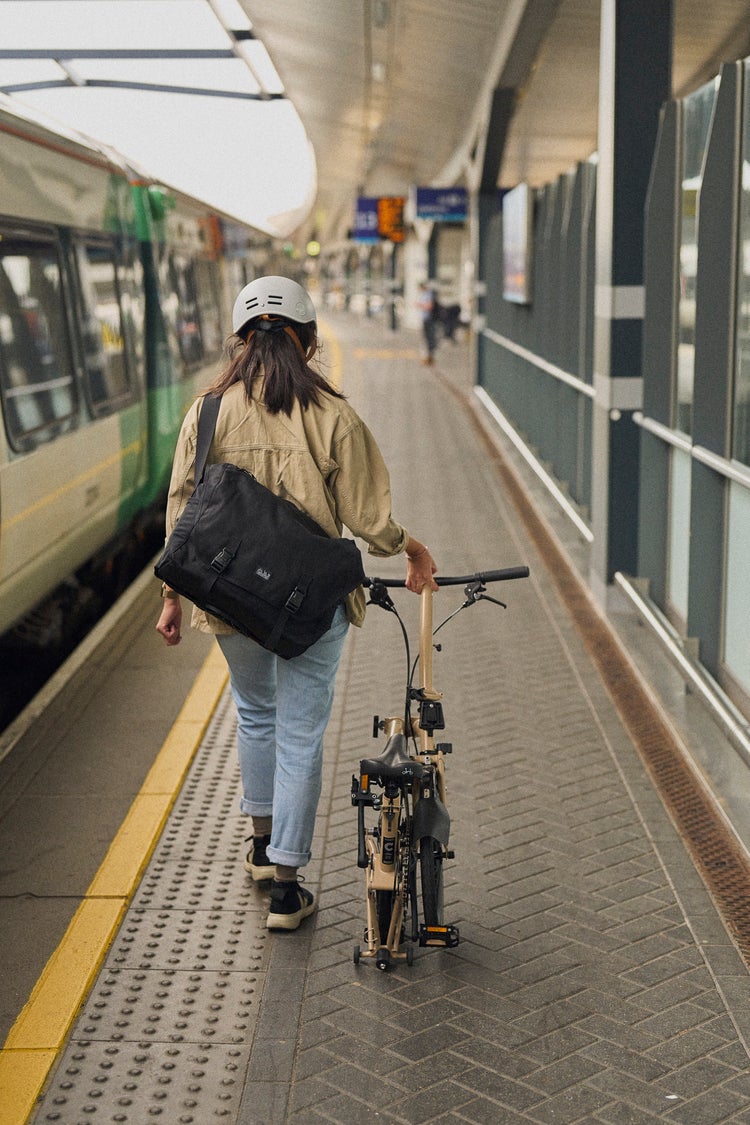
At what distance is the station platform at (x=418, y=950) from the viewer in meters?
3.31

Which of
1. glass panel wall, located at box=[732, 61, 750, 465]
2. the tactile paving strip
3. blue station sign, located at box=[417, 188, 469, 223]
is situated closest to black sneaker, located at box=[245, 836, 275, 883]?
the tactile paving strip

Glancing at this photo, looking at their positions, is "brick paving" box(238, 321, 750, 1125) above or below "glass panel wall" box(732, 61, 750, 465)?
below

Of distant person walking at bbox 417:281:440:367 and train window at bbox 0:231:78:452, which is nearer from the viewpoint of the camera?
train window at bbox 0:231:78:452

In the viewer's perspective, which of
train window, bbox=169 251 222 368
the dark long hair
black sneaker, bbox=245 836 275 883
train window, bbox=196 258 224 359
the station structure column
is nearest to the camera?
the dark long hair

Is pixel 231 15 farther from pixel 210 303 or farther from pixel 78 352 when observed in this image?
pixel 78 352

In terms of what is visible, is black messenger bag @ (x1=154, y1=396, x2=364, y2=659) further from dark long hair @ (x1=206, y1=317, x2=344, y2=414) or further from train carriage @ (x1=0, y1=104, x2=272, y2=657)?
train carriage @ (x1=0, y1=104, x2=272, y2=657)

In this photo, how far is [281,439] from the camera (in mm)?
3830

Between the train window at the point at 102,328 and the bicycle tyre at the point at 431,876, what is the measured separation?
484 centimetres

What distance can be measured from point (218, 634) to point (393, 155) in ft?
106

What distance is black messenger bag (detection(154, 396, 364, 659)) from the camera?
3695mm

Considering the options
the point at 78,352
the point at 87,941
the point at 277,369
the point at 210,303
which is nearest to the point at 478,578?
the point at 277,369

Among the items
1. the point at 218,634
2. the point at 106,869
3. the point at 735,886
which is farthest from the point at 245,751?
the point at 735,886

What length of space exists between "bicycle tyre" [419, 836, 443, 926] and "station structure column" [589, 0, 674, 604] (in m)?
4.24

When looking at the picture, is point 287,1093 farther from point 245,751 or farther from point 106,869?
point 106,869
